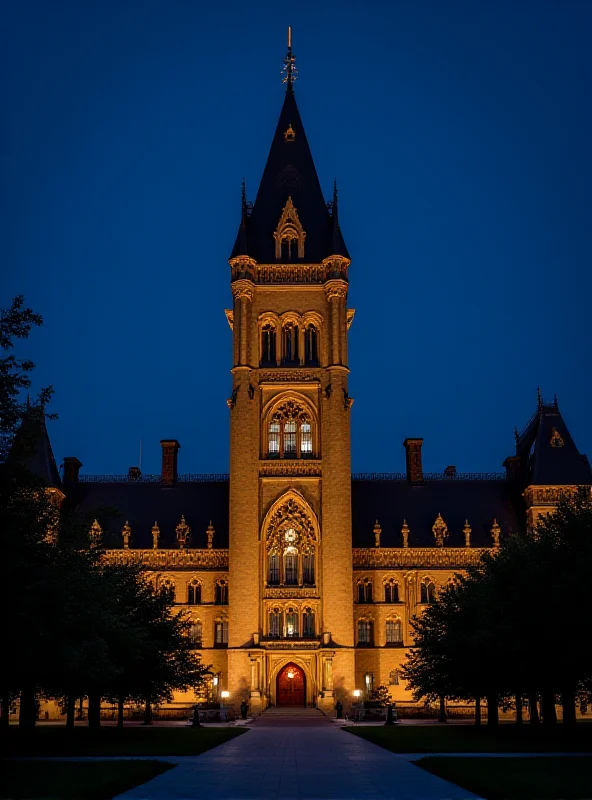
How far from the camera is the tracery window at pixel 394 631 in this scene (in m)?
84.3

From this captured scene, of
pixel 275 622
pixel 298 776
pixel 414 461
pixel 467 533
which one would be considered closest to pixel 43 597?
pixel 298 776

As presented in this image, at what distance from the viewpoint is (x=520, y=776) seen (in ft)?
88.0

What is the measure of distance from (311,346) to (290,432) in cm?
789

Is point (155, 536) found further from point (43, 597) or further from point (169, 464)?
point (43, 597)

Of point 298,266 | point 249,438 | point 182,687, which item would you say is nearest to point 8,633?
point 182,687

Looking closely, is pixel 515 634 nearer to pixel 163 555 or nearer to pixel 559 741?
pixel 559 741

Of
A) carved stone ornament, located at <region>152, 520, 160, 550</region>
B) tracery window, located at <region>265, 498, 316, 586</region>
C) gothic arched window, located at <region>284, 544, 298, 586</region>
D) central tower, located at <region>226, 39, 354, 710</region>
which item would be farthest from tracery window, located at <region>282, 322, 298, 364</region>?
carved stone ornament, located at <region>152, 520, 160, 550</region>

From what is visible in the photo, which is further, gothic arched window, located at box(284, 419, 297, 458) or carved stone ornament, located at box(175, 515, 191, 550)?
carved stone ornament, located at box(175, 515, 191, 550)

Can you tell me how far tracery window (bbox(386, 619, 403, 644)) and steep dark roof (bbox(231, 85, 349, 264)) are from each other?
→ 3230 centimetres

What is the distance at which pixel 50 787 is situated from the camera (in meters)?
24.7

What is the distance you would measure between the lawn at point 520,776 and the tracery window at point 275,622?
48.6 m

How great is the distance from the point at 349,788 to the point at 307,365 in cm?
6183

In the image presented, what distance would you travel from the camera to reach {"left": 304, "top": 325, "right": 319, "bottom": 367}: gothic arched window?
86.1 meters

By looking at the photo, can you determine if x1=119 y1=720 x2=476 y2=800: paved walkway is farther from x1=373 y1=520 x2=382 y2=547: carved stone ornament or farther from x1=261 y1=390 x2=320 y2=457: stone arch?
x1=373 y1=520 x2=382 y2=547: carved stone ornament
